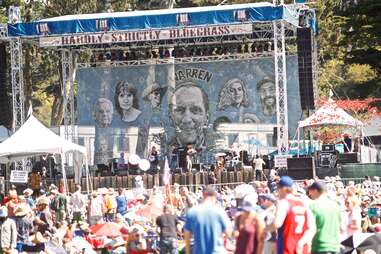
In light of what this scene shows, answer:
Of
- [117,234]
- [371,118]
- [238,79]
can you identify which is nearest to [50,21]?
[238,79]

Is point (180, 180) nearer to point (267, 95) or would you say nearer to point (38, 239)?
point (267, 95)

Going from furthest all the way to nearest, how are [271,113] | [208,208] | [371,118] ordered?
[371,118] → [271,113] → [208,208]

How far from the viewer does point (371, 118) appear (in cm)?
5153

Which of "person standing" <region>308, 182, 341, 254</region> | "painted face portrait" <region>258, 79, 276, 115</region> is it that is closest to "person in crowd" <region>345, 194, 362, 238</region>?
"person standing" <region>308, 182, 341, 254</region>

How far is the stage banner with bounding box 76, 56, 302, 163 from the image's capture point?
127ft

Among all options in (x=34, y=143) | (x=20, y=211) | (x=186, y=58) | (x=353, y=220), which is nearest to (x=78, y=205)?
(x=34, y=143)

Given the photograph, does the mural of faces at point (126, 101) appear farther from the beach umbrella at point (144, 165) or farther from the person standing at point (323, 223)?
the person standing at point (323, 223)

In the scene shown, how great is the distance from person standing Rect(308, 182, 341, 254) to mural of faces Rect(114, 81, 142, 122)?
27.7 metres

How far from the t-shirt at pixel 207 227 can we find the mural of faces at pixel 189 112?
2625cm

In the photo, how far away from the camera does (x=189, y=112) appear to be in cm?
3947

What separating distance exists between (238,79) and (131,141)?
4.41 metres

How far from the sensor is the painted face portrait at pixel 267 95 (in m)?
38.4

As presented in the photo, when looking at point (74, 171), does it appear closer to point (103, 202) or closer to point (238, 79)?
point (238, 79)

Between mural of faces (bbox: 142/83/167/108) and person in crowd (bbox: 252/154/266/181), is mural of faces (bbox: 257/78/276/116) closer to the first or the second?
mural of faces (bbox: 142/83/167/108)
